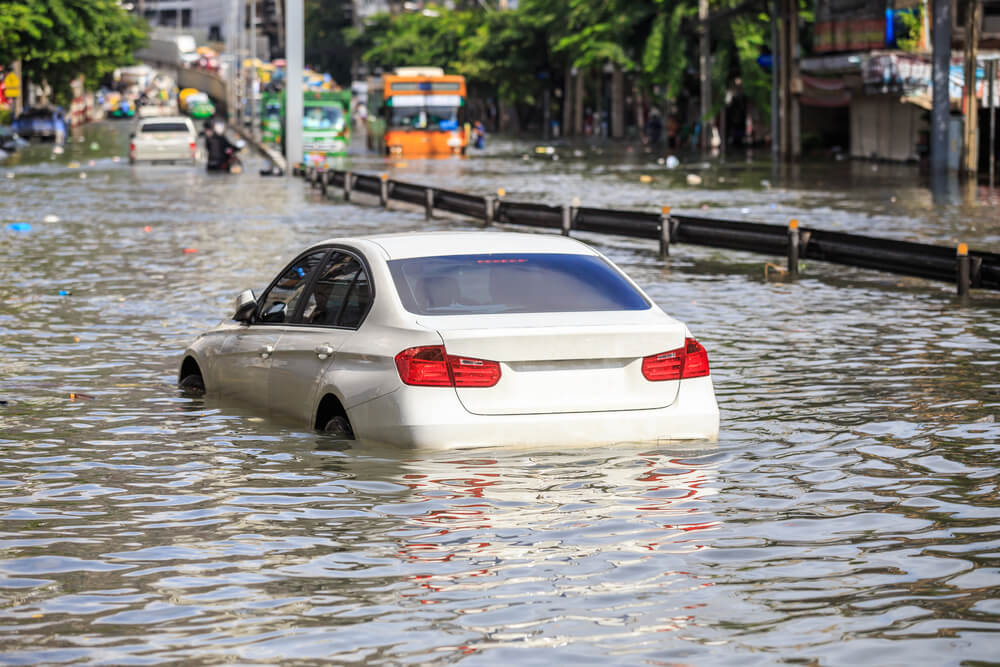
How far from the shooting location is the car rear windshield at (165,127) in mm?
58531

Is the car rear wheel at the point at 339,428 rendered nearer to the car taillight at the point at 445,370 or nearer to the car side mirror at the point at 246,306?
the car taillight at the point at 445,370

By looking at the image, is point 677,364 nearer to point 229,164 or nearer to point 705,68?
point 229,164

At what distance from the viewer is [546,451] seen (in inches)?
354

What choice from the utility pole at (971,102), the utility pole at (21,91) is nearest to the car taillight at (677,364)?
the utility pole at (971,102)

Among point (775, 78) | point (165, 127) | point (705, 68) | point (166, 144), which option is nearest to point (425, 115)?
point (705, 68)

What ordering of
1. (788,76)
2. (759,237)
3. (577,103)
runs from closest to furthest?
(759,237)
(788,76)
(577,103)

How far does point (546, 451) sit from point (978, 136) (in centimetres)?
4085

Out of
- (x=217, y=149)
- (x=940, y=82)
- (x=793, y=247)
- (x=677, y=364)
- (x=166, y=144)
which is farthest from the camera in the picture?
(x=166, y=144)

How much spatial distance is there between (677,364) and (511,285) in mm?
1018

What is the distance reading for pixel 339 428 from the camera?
9.42 m

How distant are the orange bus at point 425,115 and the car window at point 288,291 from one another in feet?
191

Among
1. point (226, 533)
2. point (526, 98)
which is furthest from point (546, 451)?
point (526, 98)

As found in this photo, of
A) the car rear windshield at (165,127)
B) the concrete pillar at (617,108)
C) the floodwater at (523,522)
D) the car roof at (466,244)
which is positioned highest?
the concrete pillar at (617,108)

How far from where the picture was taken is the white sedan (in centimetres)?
867
